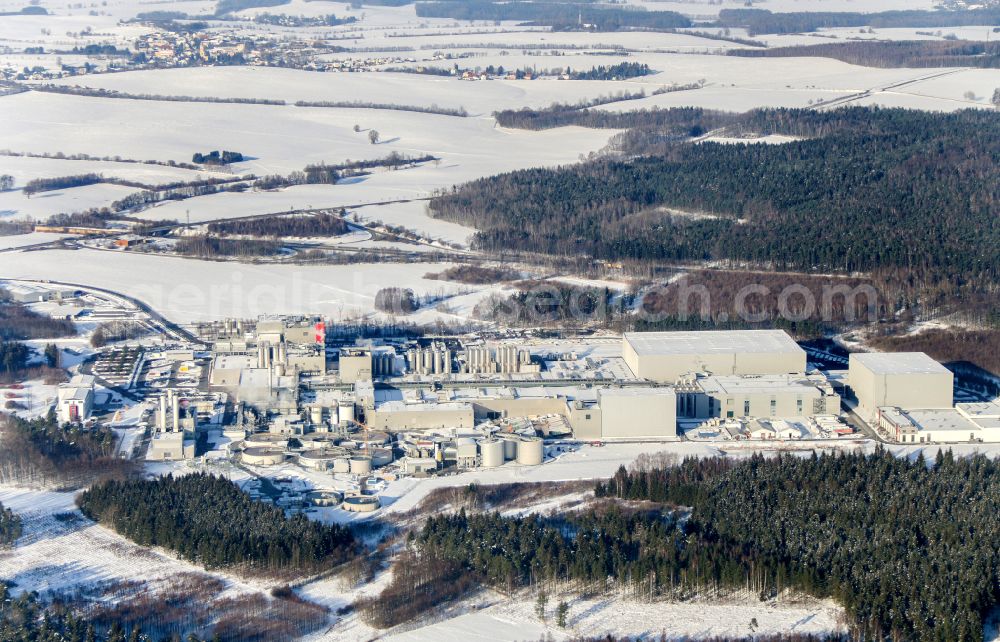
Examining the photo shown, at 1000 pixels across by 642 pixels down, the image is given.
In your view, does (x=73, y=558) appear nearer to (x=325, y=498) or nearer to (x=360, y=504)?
(x=325, y=498)

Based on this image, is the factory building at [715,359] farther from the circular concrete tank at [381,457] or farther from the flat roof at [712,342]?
the circular concrete tank at [381,457]

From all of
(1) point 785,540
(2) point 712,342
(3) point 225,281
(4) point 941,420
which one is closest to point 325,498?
(1) point 785,540

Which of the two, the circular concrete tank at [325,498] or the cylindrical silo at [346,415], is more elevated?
the cylindrical silo at [346,415]

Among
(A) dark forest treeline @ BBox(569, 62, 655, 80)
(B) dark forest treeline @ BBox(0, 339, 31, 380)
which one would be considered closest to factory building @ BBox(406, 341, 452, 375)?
(B) dark forest treeline @ BBox(0, 339, 31, 380)

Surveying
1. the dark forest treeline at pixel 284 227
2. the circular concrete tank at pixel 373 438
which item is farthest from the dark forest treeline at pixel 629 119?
the circular concrete tank at pixel 373 438

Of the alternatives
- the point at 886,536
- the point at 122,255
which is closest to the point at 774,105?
the point at 122,255

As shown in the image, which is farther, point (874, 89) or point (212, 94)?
point (212, 94)

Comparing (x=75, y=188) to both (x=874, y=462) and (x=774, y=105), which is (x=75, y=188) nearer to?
(x=774, y=105)
